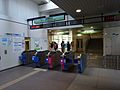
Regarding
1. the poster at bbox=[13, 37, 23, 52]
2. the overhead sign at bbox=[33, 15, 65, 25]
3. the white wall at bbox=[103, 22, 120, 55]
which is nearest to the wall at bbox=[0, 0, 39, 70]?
the poster at bbox=[13, 37, 23, 52]

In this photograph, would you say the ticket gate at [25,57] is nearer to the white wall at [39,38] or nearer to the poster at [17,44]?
the poster at [17,44]

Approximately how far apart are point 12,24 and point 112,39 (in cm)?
781

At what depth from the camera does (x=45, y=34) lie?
41.3ft

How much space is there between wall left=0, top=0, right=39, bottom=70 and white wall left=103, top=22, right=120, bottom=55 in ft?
21.8

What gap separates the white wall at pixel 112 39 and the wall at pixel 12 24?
6.64 meters

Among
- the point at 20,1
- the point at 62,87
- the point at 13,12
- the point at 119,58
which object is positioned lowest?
the point at 62,87

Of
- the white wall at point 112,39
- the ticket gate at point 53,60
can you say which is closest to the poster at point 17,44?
the ticket gate at point 53,60

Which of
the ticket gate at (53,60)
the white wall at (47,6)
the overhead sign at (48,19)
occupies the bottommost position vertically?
the ticket gate at (53,60)

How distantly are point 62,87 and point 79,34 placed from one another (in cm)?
1415

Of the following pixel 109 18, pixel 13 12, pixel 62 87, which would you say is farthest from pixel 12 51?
pixel 109 18

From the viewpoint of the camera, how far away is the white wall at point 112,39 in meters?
9.39

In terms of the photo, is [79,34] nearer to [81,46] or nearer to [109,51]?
[81,46]

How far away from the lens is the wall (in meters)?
7.11

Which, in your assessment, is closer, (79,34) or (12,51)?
(12,51)
